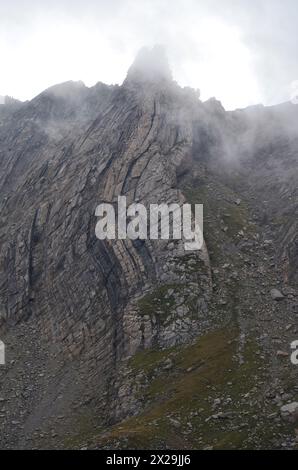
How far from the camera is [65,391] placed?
8631 centimetres

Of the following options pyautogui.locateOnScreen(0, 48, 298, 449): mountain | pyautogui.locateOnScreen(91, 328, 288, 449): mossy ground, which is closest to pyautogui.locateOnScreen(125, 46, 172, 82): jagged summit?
pyautogui.locateOnScreen(0, 48, 298, 449): mountain

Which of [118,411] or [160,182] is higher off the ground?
[160,182]

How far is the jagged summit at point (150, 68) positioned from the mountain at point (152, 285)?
17.8 inches

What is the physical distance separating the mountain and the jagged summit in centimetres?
45

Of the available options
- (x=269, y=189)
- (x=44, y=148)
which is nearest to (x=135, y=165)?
(x=269, y=189)

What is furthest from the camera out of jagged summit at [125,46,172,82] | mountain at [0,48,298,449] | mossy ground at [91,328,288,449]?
jagged summit at [125,46,172,82]

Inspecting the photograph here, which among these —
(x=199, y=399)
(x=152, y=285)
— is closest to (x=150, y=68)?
(x=152, y=285)

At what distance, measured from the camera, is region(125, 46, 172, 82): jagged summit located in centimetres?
14850

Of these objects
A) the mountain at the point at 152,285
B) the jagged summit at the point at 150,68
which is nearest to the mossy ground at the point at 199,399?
the mountain at the point at 152,285

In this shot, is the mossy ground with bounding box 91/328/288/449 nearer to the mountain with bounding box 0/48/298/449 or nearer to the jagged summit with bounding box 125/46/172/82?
the mountain with bounding box 0/48/298/449

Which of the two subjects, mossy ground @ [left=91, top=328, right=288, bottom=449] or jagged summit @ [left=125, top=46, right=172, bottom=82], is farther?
jagged summit @ [left=125, top=46, right=172, bottom=82]

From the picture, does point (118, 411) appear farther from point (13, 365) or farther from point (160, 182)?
point (160, 182)
